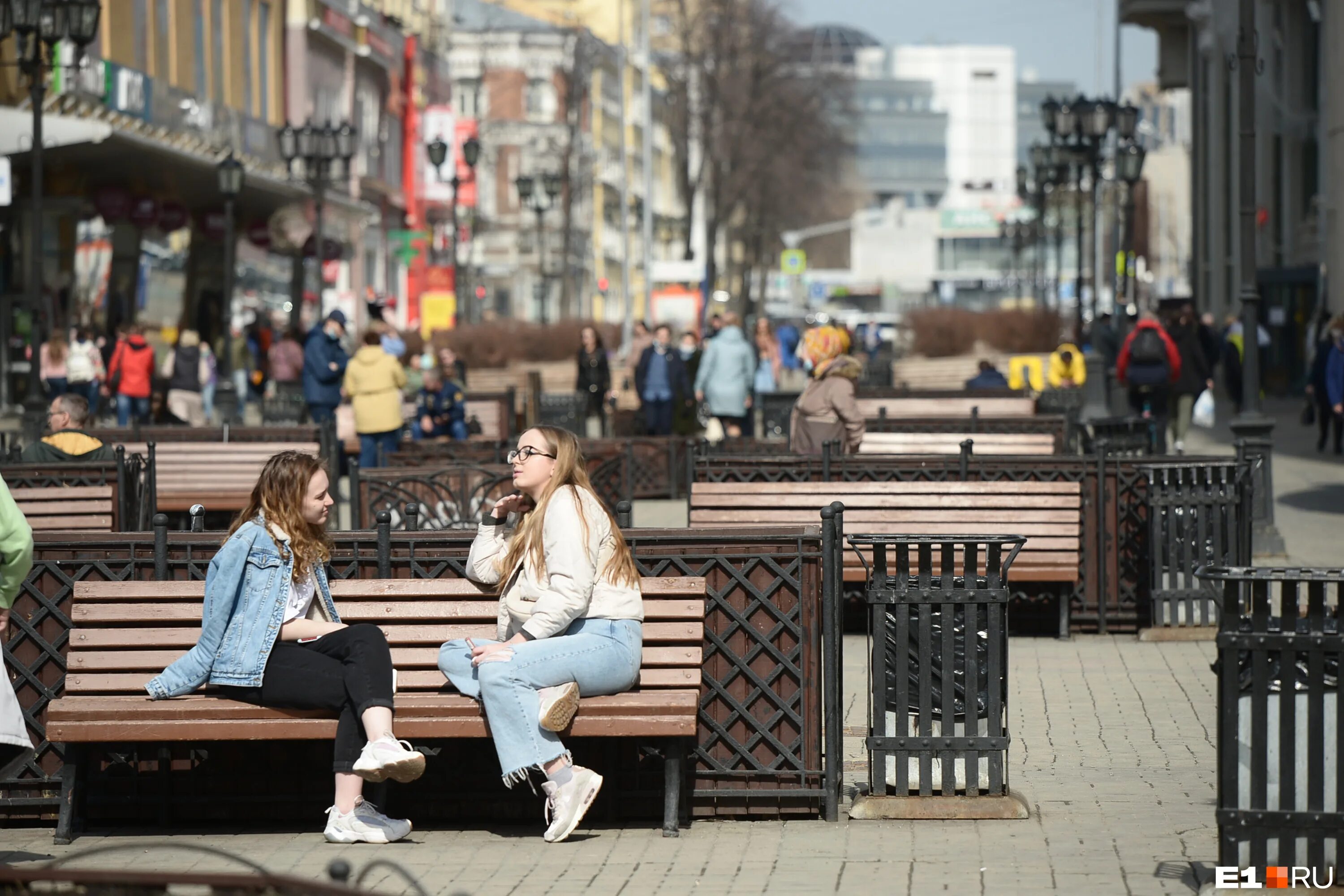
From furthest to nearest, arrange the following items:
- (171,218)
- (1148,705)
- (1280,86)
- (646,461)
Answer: (1280,86)
(171,218)
(646,461)
(1148,705)

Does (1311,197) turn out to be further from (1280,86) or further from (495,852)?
(495,852)

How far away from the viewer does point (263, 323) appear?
46.5m

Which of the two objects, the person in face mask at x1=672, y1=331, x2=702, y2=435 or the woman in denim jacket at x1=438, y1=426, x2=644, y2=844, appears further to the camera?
the person in face mask at x1=672, y1=331, x2=702, y2=435

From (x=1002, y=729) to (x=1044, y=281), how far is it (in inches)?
2454

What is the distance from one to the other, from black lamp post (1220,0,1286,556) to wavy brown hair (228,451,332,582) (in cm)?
1028

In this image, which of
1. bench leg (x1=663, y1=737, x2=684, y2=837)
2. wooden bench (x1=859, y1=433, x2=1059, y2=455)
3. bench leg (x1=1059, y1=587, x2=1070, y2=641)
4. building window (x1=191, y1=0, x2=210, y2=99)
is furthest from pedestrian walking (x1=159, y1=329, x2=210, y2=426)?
bench leg (x1=663, y1=737, x2=684, y2=837)

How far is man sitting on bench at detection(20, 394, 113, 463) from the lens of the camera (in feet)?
45.0

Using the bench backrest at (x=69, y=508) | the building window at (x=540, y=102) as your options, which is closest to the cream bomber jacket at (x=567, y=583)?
the bench backrest at (x=69, y=508)

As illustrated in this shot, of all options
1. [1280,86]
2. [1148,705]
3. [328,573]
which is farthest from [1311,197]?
[328,573]

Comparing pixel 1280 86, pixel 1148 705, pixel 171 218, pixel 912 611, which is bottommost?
pixel 1148 705

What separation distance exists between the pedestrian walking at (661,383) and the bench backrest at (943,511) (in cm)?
1260

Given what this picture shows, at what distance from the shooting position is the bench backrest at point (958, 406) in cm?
2119

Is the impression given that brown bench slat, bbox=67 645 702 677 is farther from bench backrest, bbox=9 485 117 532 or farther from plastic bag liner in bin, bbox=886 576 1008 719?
bench backrest, bbox=9 485 117 532

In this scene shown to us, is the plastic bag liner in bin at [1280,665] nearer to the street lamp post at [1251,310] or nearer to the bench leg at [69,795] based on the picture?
the bench leg at [69,795]
